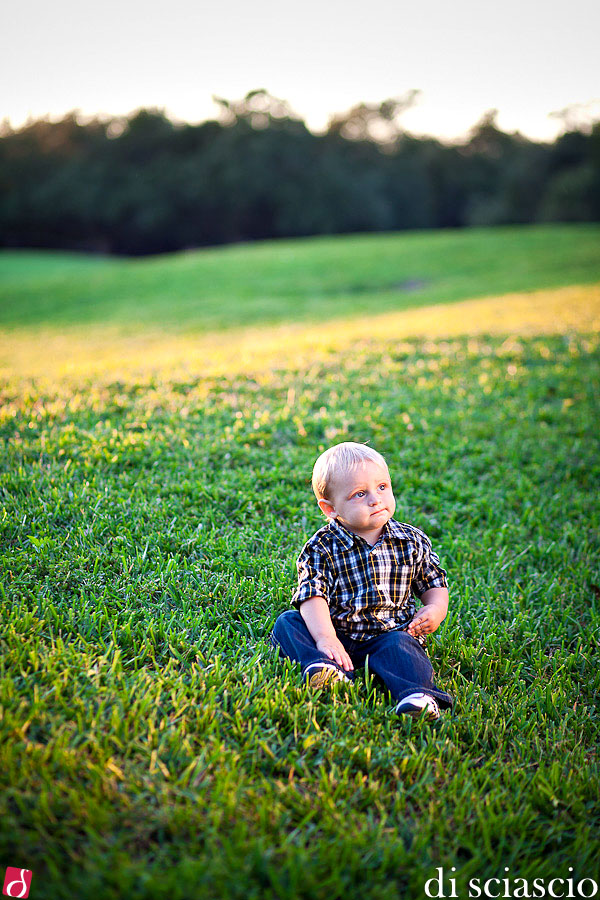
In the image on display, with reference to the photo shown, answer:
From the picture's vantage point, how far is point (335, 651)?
2.29 m

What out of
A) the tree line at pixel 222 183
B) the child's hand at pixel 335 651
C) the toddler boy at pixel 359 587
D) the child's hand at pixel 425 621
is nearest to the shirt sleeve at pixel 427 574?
the toddler boy at pixel 359 587

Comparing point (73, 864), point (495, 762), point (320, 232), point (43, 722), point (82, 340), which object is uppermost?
point (320, 232)

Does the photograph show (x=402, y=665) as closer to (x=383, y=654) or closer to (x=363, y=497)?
(x=383, y=654)

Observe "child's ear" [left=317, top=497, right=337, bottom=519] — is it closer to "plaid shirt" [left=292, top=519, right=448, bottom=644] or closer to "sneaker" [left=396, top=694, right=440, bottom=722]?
"plaid shirt" [left=292, top=519, right=448, bottom=644]

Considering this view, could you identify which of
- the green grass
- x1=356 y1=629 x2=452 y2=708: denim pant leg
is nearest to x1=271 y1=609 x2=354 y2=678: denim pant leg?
x1=356 y1=629 x2=452 y2=708: denim pant leg

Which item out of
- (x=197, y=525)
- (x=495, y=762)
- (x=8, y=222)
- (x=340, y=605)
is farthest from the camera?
(x=8, y=222)

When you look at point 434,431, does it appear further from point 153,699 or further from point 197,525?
point 153,699

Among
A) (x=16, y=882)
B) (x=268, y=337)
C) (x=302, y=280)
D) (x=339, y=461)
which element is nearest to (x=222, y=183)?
(x=302, y=280)

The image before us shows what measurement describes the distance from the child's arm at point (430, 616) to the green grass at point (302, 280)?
10423 mm

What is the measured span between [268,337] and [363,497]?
7.68 metres

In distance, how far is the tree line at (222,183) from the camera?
1535 inches

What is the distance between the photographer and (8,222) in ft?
128

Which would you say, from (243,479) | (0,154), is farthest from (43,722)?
A: (0,154)

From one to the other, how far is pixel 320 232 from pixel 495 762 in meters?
41.1
